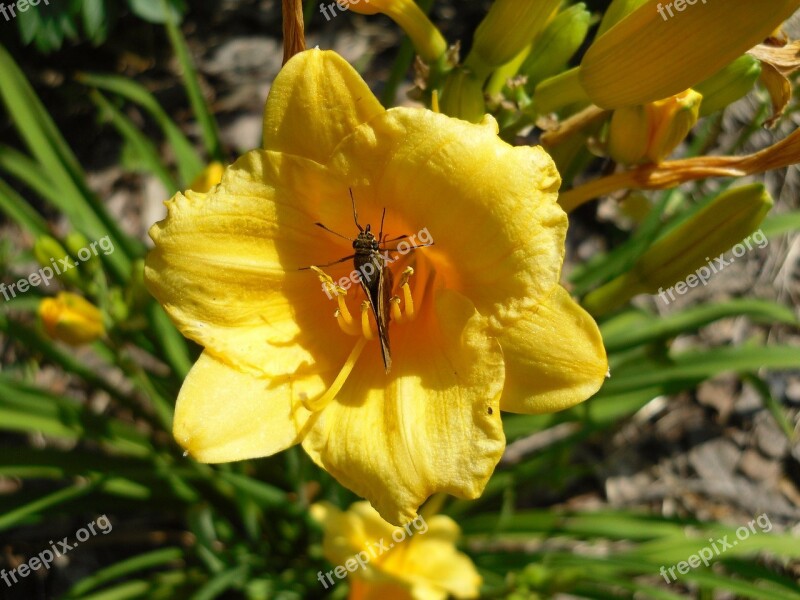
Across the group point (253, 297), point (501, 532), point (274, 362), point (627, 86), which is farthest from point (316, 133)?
point (501, 532)

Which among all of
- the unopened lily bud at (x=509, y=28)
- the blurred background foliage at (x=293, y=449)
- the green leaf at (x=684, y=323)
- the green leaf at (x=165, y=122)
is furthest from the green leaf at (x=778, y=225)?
the green leaf at (x=165, y=122)

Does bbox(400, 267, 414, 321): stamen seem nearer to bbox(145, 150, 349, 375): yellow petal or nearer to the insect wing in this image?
the insect wing

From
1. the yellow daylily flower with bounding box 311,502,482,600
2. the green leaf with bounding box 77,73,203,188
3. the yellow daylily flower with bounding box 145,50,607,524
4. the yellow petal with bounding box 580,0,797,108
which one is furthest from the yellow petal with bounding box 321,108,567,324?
the green leaf with bounding box 77,73,203,188

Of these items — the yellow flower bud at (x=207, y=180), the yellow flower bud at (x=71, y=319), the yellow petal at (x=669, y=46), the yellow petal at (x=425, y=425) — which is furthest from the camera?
the yellow flower bud at (x=207, y=180)

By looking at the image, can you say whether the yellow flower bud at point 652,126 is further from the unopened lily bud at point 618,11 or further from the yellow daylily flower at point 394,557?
the yellow daylily flower at point 394,557

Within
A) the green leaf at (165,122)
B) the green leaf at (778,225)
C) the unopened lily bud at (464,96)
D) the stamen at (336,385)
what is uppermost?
the green leaf at (165,122)

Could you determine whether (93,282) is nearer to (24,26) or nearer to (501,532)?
(24,26)

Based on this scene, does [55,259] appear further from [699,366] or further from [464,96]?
[699,366]
